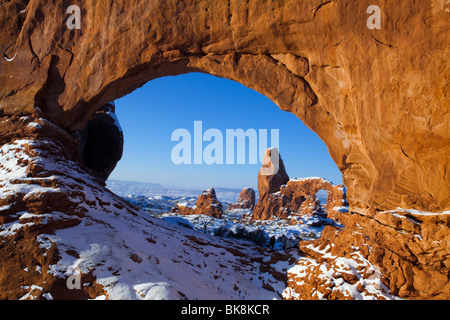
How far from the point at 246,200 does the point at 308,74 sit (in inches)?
2831

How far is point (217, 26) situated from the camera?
28.3 feet

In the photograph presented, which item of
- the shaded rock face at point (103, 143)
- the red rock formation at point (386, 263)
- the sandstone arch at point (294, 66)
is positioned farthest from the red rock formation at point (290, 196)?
the sandstone arch at point (294, 66)

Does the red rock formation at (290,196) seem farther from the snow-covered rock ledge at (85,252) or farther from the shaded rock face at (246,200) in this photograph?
the snow-covered rock ledge at (85,252)

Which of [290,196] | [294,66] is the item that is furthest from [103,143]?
[290,196]

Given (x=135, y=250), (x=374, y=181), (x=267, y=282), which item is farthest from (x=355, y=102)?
(x=135, y=250)

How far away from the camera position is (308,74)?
26.2 feet

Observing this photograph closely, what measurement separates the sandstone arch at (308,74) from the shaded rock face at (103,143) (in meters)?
10.1

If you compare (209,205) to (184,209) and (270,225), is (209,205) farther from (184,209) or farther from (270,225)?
(270,225)

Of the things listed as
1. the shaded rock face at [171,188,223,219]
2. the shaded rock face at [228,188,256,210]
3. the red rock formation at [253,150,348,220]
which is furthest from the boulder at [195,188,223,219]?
the shaded rock face at [228,188,256,210]

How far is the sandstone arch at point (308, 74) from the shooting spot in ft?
20.0

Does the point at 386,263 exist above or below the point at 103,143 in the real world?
below

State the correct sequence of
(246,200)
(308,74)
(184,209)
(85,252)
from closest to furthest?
1. (85,252)
2. (308,74)
3. (184,209)
4. (246,200)

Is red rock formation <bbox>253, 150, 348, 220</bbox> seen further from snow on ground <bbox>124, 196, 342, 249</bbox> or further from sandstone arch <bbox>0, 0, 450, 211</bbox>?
sandstone arch <bbox>0, 0, 450, 211</bbox>

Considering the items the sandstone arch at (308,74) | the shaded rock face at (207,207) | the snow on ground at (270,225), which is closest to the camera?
the sandstone arch at (308,74)
